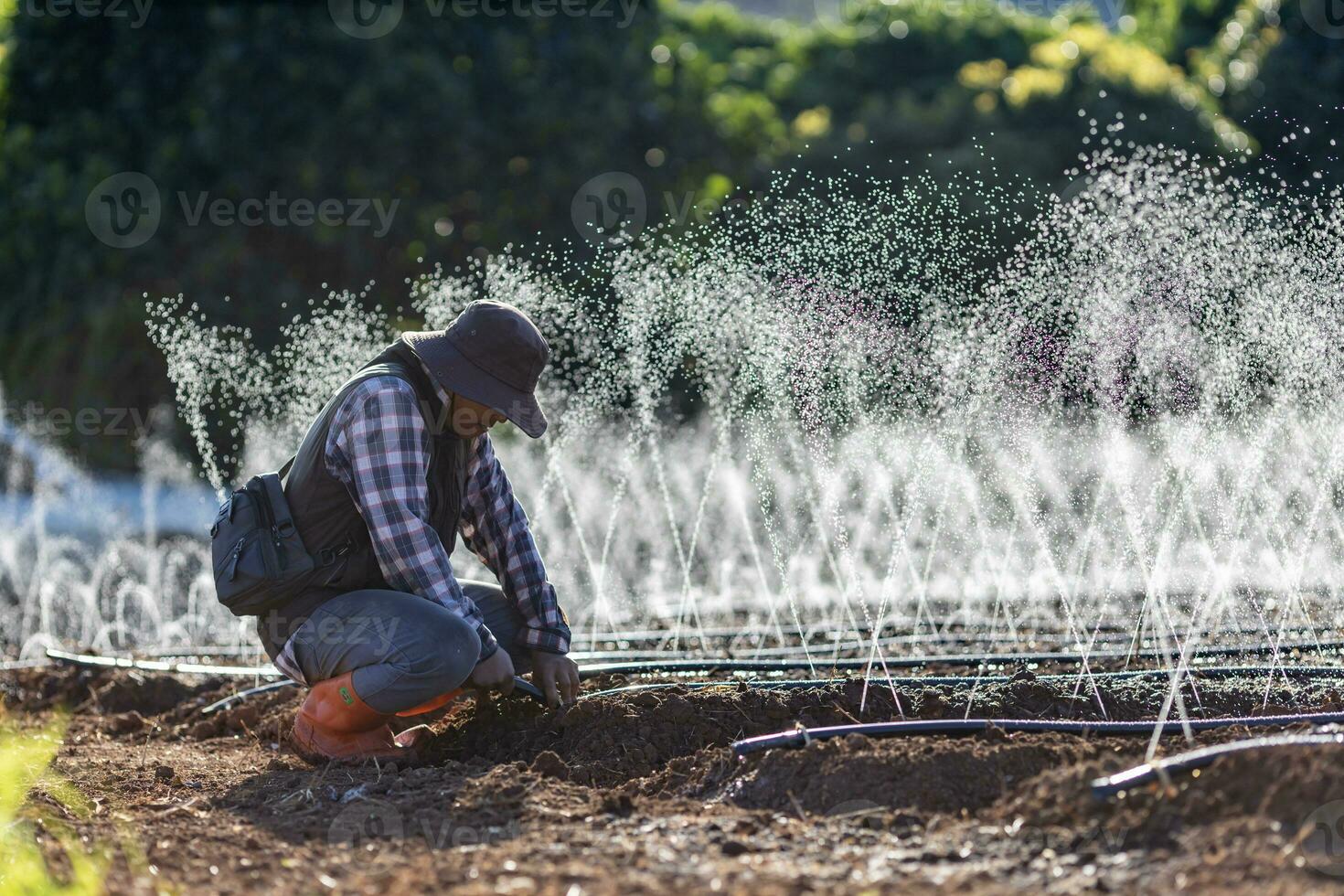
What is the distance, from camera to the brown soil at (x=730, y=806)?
2.86 metres

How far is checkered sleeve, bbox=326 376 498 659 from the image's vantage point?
4016 millimetres

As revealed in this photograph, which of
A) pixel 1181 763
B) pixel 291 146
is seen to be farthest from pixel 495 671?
pixel 291 146

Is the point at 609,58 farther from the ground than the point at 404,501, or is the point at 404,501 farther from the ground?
the point at 609,58

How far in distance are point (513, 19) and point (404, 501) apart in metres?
9.98

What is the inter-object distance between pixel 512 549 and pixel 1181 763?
7.49 feet

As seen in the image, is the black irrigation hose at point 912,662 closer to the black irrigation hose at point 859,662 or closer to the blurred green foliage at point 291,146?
the black irrigation hose at point 859,662

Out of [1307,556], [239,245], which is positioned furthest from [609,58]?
[1307,556]

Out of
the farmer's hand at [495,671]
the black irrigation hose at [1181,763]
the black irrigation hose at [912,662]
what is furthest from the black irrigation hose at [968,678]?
the black irrigation hose at [1181,763]

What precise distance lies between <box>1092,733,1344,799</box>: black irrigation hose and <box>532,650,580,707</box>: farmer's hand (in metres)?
1.87

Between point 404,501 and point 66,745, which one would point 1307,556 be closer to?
point 404,501

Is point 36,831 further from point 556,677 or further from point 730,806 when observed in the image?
point 730,806

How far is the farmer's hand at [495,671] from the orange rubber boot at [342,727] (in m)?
0.30

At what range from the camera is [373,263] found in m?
12.4

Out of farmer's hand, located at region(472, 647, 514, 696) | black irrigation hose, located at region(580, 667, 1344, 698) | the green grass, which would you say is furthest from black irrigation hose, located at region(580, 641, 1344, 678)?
the green grass
